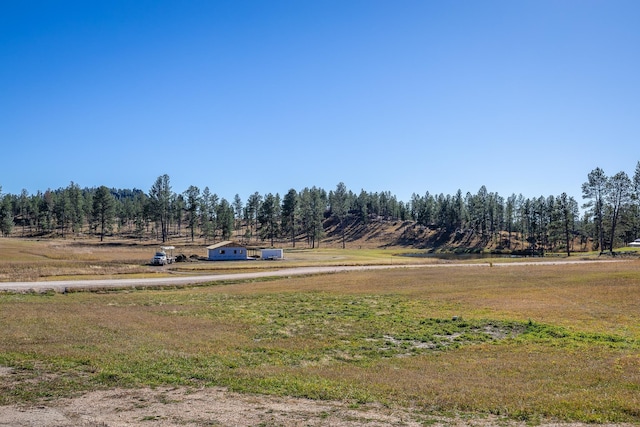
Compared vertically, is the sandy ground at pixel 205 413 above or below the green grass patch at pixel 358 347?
above

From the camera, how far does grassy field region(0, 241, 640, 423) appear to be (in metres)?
14.8

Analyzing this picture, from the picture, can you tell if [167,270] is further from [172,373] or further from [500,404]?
[500,404]

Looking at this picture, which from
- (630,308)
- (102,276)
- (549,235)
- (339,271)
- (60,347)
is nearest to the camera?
(60,347)

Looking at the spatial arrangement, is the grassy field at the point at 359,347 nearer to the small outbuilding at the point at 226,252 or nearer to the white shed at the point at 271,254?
the small outbuilding at the point at 226,252

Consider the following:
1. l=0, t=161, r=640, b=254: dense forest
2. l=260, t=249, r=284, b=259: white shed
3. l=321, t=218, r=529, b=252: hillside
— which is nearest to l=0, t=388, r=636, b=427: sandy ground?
l=260, t=249, r=284, b=259: white shed

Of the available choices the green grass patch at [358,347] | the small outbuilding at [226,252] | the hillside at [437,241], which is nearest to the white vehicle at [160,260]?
the small outbuilding at [226,252]

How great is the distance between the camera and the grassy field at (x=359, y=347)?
14812 millimetres

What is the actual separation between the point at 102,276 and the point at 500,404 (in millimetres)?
57093

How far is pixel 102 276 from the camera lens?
2325 inches

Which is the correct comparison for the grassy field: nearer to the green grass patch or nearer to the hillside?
the green grass patch

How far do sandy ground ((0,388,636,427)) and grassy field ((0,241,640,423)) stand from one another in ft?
2.76

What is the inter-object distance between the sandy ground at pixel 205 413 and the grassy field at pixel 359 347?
0.84 meters

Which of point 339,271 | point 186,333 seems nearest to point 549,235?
point 339,271

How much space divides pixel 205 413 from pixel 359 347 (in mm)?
11363
